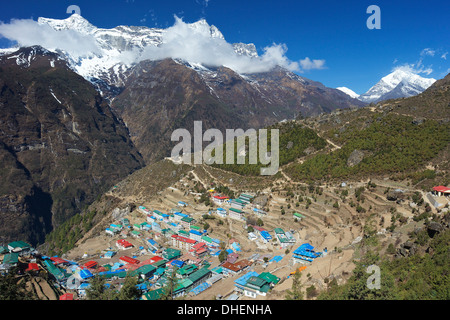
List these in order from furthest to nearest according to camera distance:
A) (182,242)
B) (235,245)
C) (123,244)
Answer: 1. (123,244)
2. (182,242)
3. (235,245)

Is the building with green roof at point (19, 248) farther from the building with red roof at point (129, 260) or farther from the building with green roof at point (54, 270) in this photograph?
the building with red roof at point (129, 260)

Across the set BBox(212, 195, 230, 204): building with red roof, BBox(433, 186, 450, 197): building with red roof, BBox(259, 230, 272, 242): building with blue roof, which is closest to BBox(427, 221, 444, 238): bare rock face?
BBox(433, 186, 450, 197): building with red roof

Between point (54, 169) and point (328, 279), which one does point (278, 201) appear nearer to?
point (328, 279)

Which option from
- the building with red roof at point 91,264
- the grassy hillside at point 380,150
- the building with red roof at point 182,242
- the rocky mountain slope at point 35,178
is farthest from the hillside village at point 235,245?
the rocky mountain slope at point 35,178

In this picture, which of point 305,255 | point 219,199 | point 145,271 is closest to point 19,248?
point 145,271

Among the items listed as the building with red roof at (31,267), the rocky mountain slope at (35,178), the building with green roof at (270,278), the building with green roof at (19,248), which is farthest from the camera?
the rocky mountain slope at (35,178)

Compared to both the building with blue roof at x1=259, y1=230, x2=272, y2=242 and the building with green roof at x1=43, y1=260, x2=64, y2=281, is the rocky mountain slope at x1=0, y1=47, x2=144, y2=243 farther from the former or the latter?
the building with blue roof at x1=259, y1=230, x2=272, y2=242

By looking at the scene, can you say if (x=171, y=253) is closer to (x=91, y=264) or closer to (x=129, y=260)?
(x=129, y=260)
